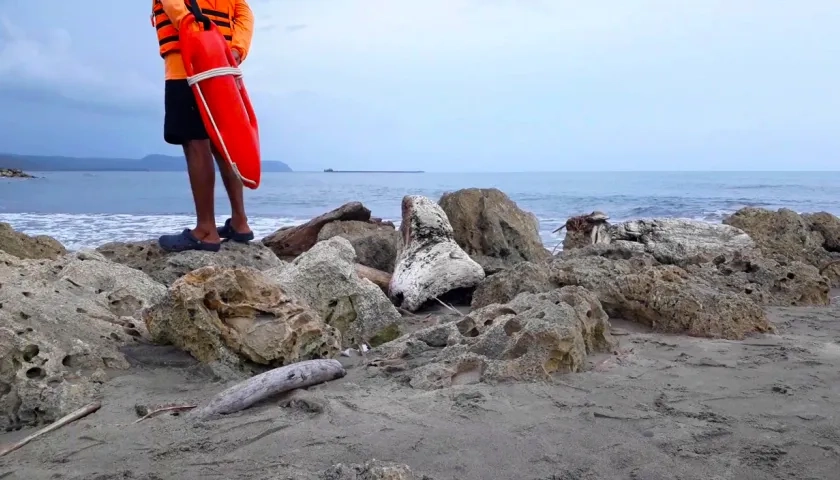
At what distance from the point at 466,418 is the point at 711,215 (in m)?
14.4

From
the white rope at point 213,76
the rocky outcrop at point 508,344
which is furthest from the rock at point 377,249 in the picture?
the rocky outcrop at point 508,344

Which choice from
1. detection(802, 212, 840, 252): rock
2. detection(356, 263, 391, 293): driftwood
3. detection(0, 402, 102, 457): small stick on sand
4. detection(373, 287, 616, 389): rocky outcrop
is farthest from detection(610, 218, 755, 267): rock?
detection(0, 402, 102, 457): small stick on sand

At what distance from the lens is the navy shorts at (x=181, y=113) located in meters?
4.31

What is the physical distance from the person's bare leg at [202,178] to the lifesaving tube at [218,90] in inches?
6.4

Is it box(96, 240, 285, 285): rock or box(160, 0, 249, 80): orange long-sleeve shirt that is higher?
box(160, 0, 249, 80): orange long-sleeve shirt

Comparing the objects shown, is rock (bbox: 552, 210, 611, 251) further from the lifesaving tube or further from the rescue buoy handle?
the rescue buoy handle

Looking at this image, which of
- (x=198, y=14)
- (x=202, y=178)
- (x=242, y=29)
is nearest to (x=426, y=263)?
(x=202, y=178)

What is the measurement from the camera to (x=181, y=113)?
4.32 m

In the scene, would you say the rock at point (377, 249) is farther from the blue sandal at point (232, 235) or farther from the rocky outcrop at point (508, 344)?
the rocky outcrop at point (508, 344)

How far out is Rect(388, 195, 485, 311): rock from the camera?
496 centimetres

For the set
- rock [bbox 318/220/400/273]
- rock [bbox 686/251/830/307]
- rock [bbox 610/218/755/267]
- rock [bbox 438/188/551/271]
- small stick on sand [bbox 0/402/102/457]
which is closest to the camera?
small stick on sand [bbox 0/402/102/457]

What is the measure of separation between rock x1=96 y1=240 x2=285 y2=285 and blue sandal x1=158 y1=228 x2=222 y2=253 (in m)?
0.04

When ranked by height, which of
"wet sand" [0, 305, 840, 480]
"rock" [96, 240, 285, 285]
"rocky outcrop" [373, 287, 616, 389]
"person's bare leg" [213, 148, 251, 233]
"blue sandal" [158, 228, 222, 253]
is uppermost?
"person's bare leg" [213, 148, 251, 233]

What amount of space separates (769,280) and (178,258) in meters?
4.19
